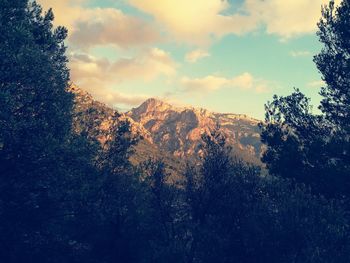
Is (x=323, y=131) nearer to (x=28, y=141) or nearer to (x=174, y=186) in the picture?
(x=174, y=186)

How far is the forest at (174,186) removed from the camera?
21.5 meters

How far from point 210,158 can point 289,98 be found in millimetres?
8521

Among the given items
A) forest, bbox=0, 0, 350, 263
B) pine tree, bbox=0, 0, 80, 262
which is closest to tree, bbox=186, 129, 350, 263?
forest, bbox=0, 0, 350, 263

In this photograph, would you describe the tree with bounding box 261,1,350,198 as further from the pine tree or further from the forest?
the pine tree

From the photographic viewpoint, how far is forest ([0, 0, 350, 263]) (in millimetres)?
21453

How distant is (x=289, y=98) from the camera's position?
30297mm

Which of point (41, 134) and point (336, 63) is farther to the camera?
point (336, 63)

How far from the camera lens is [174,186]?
34.6 metres

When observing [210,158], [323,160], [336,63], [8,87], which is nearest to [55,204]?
[8,87]

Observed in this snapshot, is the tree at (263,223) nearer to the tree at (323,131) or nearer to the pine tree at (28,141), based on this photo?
the tree at (323,131)

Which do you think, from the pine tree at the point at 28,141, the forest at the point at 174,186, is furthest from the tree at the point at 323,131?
the pine tree at the point at 28,141

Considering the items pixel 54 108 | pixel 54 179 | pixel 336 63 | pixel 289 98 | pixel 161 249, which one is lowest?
pixel 161 249

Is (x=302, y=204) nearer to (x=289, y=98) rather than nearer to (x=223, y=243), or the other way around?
(x=223, y=243)

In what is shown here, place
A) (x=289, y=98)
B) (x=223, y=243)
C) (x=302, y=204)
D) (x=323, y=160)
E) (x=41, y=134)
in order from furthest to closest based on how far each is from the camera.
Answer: (x=289, y=98) < (x=323, y=160) < (x=41, y=134) < (x=223, y=243) < (x=302, y=204)
